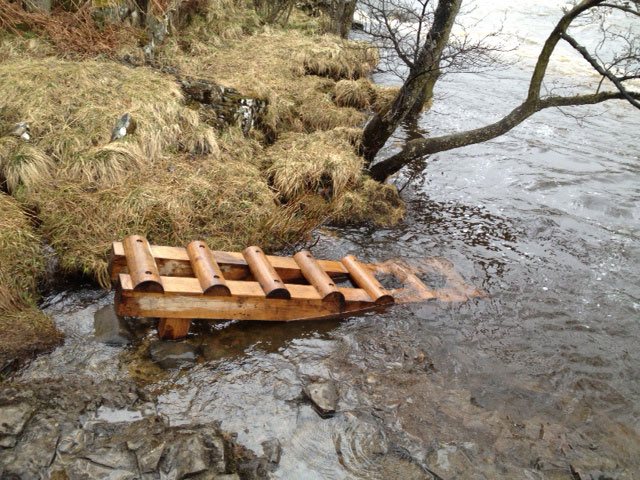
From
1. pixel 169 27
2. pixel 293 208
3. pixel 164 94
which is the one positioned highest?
pixel 169 27

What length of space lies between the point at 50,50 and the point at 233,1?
239 inches

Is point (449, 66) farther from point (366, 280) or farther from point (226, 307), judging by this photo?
point (226, 307)

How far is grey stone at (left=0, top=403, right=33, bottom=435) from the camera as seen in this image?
3055 millimetres

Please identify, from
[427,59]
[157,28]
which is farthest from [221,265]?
[157,28]

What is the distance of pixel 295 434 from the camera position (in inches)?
140

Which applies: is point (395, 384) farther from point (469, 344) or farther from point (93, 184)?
point (93, 184)

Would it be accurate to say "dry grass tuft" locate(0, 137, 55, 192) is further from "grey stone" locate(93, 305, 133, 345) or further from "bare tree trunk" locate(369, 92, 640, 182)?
"bare tree trunk" locate(369, 92, 640, 182)

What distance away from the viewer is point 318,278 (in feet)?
16.0


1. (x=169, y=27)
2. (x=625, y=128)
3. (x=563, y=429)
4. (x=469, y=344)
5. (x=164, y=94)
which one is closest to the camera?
(x=563, y=429)

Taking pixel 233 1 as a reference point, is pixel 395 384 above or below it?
below

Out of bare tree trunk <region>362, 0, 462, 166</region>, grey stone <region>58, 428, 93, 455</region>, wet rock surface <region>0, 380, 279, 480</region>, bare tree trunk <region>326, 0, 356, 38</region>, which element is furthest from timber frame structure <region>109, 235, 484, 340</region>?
bare tree trunk <region>326, 0, 356, 38</region>

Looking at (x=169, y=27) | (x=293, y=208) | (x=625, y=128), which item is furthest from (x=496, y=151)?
(x=169, y=27)

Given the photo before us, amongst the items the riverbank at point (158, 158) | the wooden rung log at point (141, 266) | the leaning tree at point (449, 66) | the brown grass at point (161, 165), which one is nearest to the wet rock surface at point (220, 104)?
the riverbank at point (158, 158)

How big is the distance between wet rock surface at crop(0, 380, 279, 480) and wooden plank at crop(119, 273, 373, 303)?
828 mm
